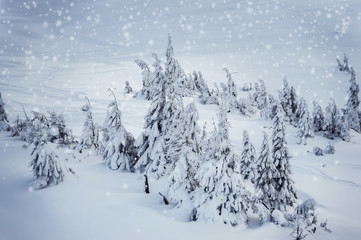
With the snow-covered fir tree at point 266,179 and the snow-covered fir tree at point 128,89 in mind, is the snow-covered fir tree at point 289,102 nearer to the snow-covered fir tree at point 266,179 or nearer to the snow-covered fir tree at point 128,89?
the snow-covered fir tree at point 128,89

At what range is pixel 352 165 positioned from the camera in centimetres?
3144

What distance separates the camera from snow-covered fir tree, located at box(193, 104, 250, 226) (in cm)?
1053

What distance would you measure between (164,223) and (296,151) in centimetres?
3067

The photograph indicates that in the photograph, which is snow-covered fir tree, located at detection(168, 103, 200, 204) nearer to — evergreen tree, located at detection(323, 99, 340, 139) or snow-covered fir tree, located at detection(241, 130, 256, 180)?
snow-covered fir tree, located at detection(241, 130, 256, 180)

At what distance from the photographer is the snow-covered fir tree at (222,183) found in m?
10.5

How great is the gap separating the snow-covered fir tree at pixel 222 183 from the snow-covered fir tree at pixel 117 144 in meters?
8.58

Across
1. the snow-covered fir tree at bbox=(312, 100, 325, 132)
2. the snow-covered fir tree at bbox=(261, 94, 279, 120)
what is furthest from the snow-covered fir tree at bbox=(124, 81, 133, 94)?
the snow-covered fir tree at bbox=(312, 100, 325, 132)

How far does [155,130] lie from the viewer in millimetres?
16391

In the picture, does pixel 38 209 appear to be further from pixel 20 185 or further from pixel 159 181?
pixel 159 181

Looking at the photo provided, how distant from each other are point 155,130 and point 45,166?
6.47 metres

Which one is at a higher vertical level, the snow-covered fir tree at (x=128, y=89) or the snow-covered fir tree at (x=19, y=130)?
the snow-covered fir tree at (x=128, y=89)

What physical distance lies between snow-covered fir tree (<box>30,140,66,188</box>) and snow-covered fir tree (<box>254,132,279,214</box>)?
518 inches

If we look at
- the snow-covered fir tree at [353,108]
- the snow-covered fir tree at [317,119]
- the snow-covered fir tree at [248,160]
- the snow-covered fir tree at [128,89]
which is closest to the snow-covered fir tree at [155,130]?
the snow-covered fir tree at [248,160]

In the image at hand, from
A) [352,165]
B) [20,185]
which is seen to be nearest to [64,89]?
[20,185]
